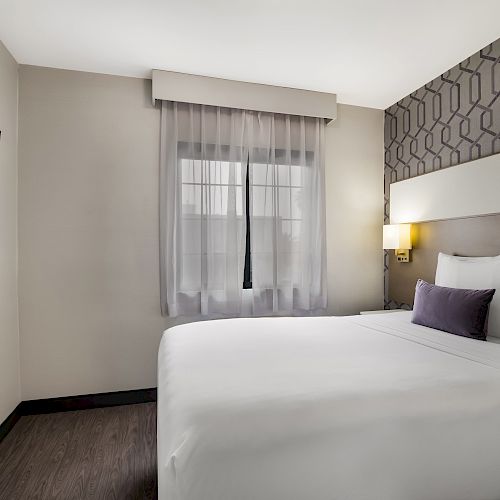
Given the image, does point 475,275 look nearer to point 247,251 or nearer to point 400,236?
point 400,236

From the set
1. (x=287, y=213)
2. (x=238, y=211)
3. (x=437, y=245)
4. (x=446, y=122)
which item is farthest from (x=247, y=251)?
(x=446, y=122)

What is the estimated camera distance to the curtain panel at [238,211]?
2859 mm

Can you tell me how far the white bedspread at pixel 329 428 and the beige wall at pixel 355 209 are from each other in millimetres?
1867

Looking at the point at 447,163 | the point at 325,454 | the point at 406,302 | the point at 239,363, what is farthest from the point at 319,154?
the point at 325,454

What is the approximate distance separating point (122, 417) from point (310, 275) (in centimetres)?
192

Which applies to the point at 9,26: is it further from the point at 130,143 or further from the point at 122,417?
the point at 122,417

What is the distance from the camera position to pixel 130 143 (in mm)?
2828

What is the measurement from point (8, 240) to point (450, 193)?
3299 millimetres

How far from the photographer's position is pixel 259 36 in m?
2.30

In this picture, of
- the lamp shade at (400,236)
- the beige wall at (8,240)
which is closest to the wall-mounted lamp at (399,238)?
the lamp shade at (400,236)

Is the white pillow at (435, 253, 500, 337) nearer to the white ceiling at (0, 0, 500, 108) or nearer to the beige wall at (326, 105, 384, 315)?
the beige wall at (326, 105, 384, 315)

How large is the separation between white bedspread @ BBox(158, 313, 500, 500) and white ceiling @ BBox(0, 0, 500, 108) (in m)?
1.99

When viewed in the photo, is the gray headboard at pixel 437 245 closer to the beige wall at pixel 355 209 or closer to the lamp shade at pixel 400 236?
the lamp shade at pixel 400 236

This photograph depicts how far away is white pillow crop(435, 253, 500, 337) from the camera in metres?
2.01
